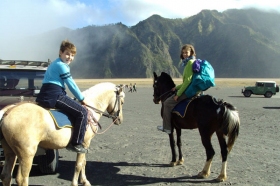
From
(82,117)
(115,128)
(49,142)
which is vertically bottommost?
(115,128)

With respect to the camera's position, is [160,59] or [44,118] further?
[160,59]

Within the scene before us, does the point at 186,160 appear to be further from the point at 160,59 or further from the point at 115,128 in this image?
the point at 160,59

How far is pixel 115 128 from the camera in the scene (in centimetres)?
1436

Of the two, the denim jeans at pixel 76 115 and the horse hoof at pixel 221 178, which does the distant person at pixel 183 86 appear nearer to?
the horse hoof at pixel 221 178

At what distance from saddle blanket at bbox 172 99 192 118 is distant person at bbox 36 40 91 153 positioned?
2720mm


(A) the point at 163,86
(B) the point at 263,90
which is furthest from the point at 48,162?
(B) the point at 263,90

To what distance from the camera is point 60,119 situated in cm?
546

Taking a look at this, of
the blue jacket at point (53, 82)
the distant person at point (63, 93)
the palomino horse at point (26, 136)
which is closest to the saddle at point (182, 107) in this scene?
the palomino horse at point (26, 136)

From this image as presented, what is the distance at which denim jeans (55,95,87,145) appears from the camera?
18.4ft

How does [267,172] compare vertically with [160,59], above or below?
below

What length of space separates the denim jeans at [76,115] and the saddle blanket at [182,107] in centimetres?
275

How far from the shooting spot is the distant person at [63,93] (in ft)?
17.9

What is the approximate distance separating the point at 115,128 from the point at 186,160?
6.31 m

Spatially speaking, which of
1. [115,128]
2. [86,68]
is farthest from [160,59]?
[115,128]
